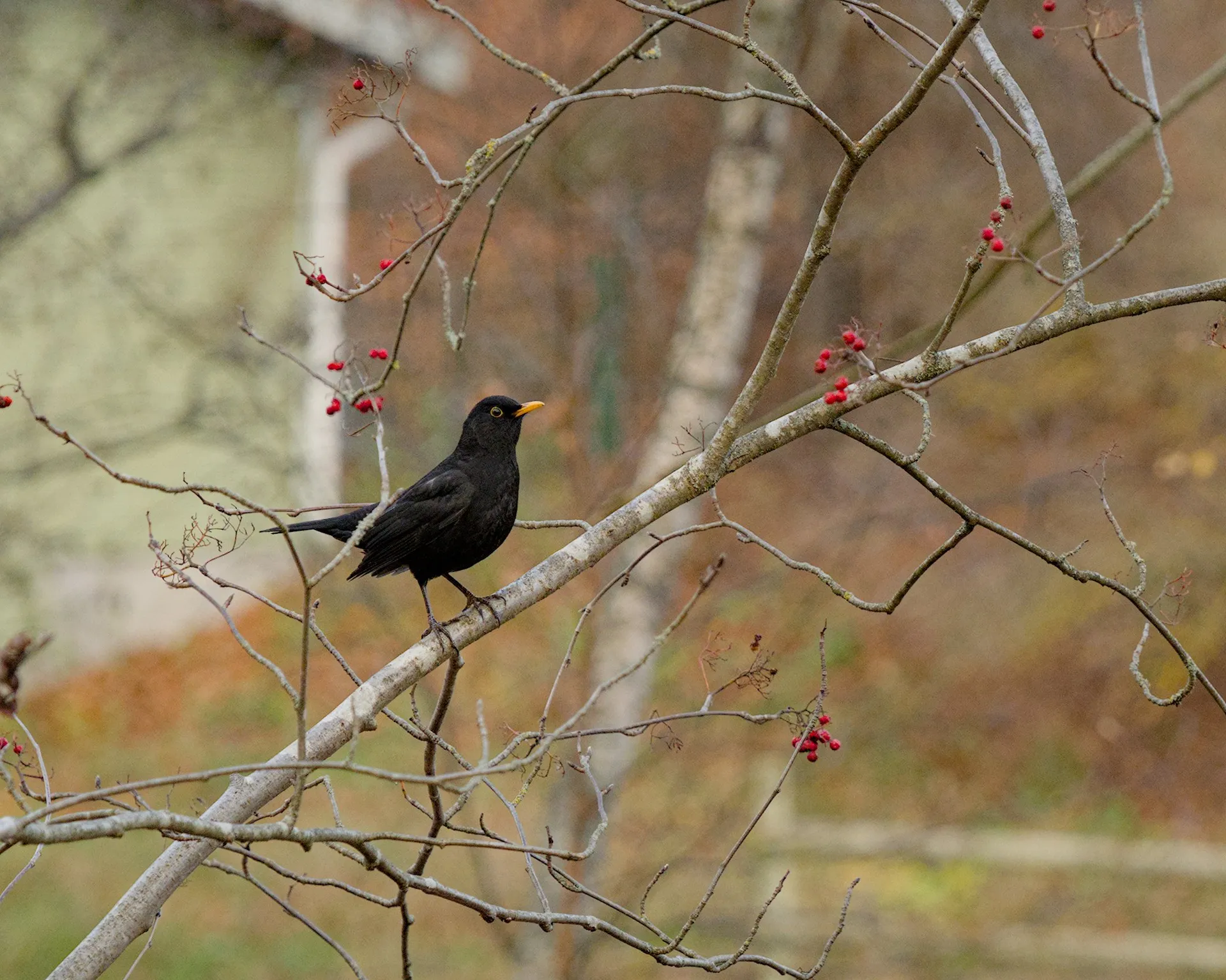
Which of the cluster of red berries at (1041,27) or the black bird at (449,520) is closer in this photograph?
the cluster of red berries at (1041,27)

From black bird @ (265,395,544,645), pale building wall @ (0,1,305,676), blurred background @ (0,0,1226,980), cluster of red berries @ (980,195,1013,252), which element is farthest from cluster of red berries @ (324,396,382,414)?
pale building wall @ (0,1,305,676)

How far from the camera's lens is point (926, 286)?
11242 millimetres

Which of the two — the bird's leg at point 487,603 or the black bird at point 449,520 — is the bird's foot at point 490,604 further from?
the black bird at point 449,520

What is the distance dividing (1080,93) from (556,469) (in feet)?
18.7

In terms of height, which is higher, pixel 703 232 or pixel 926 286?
pixel 926 286

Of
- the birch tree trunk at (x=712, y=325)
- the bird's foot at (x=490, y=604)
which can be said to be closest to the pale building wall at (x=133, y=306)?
the birch tree trunk at (x=712, y=325)

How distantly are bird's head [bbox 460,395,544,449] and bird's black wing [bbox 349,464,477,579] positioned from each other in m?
0.20

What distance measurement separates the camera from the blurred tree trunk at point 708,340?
6043 mm

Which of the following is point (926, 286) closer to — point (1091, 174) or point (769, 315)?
point (769, 315)

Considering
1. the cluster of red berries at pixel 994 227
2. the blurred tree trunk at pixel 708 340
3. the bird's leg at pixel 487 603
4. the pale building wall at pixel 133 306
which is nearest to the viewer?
the cluster of red berries at pixel 994 227

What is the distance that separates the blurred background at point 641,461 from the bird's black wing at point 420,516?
153 centimetres

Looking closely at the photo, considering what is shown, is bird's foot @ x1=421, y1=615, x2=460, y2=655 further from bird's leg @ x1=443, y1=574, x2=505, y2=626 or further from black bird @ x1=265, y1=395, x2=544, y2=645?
black bird @ x1=265, y1=395, x2=544, y2=645

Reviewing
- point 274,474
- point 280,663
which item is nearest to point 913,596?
point 280,663

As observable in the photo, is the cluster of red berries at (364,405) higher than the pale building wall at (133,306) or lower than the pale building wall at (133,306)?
lower
